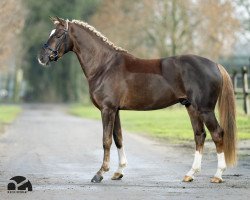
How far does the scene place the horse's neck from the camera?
1174 centimetres

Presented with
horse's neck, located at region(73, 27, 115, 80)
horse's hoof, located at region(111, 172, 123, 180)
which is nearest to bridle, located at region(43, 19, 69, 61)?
horse's neck, located at region(73, 27, 115, 80)

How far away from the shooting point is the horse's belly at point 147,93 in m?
11.4

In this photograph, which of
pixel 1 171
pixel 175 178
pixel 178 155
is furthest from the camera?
pixel 178 155

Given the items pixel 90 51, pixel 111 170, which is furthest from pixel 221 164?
pixel 90 51

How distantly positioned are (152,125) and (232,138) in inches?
648

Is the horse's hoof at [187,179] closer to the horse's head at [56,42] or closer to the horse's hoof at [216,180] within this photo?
the horse's hoof at [216,180]

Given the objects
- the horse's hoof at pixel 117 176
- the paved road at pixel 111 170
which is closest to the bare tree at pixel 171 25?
the paved road at pixel 111 170

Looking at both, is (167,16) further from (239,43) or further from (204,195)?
(204,195)

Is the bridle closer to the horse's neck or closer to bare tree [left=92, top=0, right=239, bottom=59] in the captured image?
the horse's neck

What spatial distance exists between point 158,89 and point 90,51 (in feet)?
4.19

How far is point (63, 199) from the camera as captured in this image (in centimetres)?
896

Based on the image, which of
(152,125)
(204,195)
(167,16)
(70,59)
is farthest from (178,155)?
(70,59)

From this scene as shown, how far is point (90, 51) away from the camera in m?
11.9

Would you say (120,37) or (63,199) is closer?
(63,199)
